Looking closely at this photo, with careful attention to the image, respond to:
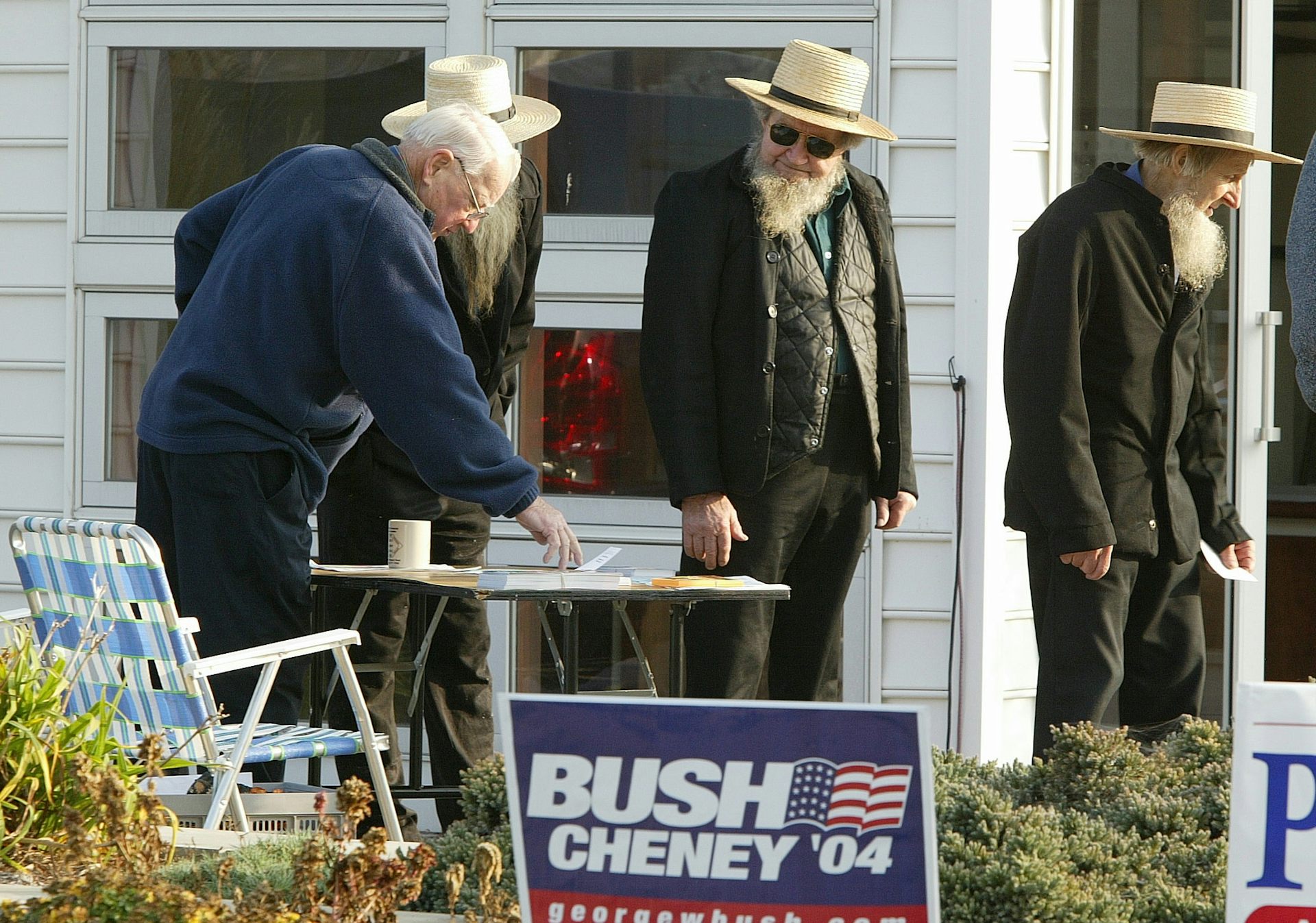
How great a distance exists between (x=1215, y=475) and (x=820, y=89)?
1431mm

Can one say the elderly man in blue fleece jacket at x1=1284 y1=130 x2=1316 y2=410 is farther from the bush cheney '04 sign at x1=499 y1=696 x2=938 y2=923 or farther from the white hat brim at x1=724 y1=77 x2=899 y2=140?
the white hat brim at x1=724 y1=77 x2=899 y2=140

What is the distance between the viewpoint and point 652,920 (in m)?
2.05

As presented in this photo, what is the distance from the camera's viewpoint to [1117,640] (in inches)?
166

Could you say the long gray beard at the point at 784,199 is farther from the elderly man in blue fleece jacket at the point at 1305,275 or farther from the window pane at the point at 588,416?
the elderly man in blue fleece jacket at the point at 1305,275

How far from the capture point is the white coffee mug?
166 inches

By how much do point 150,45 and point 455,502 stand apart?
2.13m

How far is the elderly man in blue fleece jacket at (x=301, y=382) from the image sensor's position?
12.0 feet

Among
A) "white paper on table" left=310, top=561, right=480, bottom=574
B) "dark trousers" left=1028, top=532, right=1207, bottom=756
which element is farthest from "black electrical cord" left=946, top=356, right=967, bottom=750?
"white paper on table" left=310, top=561, right=480, bottom=574

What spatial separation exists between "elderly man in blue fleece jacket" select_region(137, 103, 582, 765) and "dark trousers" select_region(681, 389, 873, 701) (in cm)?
72

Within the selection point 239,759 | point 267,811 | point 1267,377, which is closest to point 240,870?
point 239,759

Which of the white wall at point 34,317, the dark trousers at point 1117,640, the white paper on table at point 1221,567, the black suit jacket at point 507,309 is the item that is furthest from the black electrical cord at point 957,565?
the white wall at point 34,317

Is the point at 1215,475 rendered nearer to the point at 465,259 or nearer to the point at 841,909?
the point at 465,259

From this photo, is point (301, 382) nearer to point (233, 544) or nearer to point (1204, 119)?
point (233, 544)

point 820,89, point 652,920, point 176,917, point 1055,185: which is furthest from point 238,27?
point 652,920
